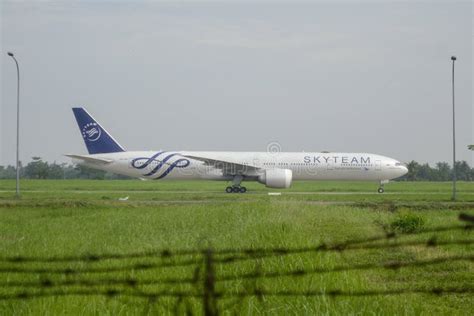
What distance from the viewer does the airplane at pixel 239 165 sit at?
Result: 39.0 m

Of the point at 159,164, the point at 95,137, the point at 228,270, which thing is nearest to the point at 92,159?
the point at 95,137

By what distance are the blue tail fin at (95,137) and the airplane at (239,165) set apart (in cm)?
51

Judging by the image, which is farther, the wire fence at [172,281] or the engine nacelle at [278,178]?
the engine nacelle at [278,178]

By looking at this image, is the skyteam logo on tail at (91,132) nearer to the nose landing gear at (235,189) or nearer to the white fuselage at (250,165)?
the white fuselage at (250,165)

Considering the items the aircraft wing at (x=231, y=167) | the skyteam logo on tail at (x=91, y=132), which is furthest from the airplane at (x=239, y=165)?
the skyteam logo on tail at (x=91, y=132)

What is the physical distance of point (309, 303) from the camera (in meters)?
5.87

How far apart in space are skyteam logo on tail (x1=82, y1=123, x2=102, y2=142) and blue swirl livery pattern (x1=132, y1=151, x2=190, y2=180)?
10.9 feet

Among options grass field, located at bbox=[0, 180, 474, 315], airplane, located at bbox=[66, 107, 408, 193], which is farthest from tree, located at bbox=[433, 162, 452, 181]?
grass field, located at bbox=[0, 180, 474, 315]

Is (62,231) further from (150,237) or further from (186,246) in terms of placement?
(186,246)

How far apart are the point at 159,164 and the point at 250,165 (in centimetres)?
520

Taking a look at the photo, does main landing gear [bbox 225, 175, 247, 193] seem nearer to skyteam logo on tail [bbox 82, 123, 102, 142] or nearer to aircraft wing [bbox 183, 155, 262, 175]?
aircraft wing [bbox 183, 155, 262, 175]

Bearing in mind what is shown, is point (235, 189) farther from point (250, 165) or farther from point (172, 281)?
point (172, 281)

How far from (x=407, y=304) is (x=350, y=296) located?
748mm

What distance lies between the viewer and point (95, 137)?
136 ft
